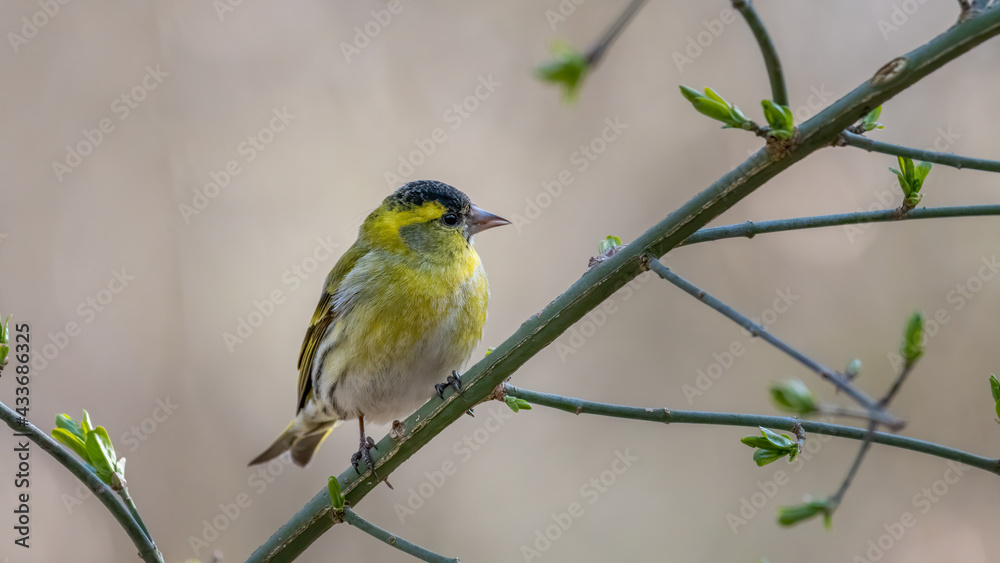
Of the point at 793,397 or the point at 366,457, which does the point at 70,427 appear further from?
the point at 793,397

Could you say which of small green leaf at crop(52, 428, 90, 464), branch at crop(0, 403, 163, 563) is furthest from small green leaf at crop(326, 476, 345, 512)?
small green leaf at crop(52, 428, 90, 464)

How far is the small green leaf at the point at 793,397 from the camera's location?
98 centimetres

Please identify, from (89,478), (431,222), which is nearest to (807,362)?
(89,478)

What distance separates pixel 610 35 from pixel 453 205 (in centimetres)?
282

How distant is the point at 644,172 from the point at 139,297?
3.54 meters

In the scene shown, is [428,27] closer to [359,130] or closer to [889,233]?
[359,130]

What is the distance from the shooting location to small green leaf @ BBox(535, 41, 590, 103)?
0.92 m

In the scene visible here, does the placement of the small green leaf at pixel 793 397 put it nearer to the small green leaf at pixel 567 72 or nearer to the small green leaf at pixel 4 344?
the small green leaf at pixel 567 72

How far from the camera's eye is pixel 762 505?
5062mm

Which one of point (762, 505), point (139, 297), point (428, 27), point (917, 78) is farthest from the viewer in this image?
point (428, 27)

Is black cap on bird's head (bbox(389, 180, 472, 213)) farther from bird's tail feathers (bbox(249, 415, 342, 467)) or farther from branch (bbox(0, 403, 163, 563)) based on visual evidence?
branch (bbox(0, 403, 163, 563))

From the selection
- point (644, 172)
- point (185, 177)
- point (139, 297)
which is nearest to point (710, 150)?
point (644, 172)

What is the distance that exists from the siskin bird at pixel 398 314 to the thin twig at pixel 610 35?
2.07 m

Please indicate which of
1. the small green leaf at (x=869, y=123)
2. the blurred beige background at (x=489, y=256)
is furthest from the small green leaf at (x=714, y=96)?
the blurred beige background at (x=489, y=256)
